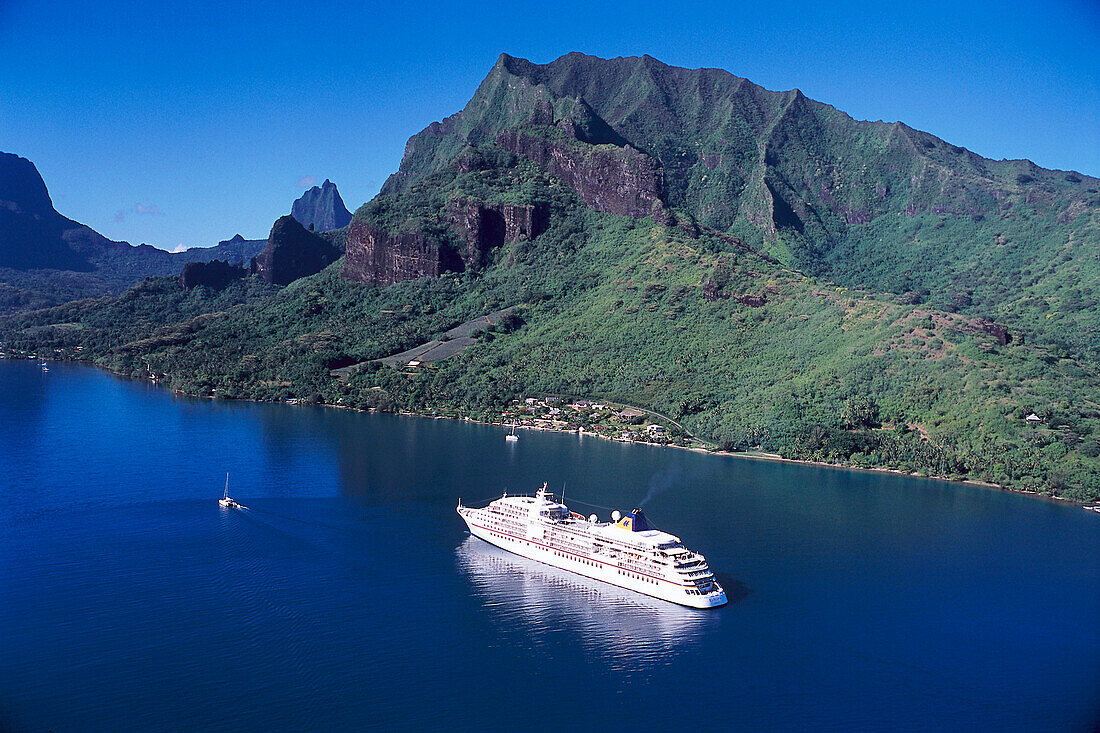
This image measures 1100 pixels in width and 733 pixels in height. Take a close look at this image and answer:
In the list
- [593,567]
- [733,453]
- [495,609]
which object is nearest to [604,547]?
[593,567]

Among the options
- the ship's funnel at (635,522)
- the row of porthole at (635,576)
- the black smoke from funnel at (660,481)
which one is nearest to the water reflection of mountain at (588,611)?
the row of porthole at (635,576)

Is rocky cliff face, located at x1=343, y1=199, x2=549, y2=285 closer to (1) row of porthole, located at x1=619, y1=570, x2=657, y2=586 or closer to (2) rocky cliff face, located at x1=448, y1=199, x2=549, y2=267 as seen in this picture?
(2) rocky cliff face, located at x1=448, y1=199, x2=549, y2=267

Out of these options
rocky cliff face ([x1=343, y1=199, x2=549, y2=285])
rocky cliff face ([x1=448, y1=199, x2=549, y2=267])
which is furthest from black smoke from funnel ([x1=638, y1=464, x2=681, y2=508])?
rocky cliff face ([x1=343, y1=199, x2=549, y2=285])

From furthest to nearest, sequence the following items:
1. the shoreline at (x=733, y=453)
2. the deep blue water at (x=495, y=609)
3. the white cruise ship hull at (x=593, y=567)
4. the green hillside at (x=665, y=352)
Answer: the green hillside at (x=665, y=352) < the shoreline at (x=733, y=453) < the white cruise ship hull at (x=593, y=567) < the deep blue water at (x=495, y=609)

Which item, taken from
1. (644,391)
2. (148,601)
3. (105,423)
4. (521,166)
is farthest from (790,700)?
(521,166)

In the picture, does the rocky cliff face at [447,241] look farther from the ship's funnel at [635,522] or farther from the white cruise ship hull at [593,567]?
the ship's funnel at [635,522]

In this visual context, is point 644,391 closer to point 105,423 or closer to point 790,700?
point 105,423

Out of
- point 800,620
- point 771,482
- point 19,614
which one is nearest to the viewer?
point 19,614
